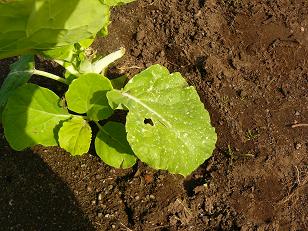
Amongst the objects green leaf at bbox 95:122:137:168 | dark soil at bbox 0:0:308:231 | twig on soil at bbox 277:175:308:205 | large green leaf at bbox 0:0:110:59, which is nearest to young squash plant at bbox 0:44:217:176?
green leaf at bbox 95:122:137:168

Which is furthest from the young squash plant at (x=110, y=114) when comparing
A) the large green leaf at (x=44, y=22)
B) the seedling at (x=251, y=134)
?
the large green leaf at (x=44, y=22)

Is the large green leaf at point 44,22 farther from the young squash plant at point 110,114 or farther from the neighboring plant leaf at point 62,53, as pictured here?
the young squash plant at point 110,114

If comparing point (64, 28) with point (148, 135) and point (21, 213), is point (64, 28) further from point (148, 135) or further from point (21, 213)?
point (21, 213)

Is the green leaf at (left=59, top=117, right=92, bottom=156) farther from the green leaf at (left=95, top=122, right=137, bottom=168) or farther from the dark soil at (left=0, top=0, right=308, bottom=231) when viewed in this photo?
the dark soil at (left=0, top=0, right=308, bottom=231)

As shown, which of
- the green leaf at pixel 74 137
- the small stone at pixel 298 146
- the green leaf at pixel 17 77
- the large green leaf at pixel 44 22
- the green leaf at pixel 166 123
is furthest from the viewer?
the small stone at pixel 298 146

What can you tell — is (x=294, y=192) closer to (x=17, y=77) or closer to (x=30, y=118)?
(x=30, y=118)

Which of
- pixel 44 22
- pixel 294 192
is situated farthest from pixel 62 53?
pixel 294 192
